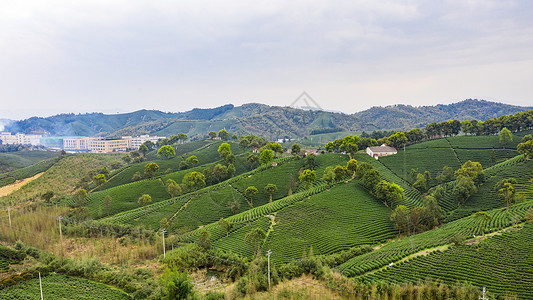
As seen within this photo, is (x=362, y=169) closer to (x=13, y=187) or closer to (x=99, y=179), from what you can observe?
(x=99, y=179)

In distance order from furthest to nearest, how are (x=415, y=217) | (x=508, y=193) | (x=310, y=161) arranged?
1. (x=310, y=161)
2. (x=508, y=193)
3. (x=415, y=217)

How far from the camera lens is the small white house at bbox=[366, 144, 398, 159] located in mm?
66625

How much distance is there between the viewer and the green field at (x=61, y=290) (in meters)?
22.3

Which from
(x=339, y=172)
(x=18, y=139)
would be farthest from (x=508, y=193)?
(x=18, y=139)

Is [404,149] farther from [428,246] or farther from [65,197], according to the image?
[65,197]

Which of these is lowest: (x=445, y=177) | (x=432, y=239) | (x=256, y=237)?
(x=432, y=239)

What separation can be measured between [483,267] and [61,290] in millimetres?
33323

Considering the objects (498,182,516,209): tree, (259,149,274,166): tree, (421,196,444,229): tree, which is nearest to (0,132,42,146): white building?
(259,149,274,166): tree

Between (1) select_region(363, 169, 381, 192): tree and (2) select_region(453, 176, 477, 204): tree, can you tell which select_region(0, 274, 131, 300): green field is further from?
(2) select_region(453, 176, 477, 204): tree

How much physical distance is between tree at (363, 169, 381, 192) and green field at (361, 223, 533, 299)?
18.6 m

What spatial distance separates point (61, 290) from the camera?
23.5 m

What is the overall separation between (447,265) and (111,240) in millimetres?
36277

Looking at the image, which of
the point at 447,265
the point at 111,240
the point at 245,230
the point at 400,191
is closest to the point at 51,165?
the point at 111,240

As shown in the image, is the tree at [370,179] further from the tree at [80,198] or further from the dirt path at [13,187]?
the dirt path at [13,187]
